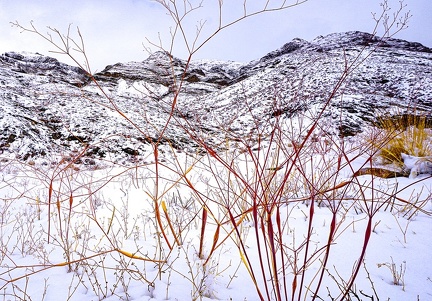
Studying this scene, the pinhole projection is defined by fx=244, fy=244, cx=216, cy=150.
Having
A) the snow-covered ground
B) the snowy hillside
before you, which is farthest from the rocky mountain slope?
the snow-covered ground

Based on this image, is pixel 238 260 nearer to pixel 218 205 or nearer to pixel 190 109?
pixel 218 205

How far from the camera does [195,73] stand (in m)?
25.2

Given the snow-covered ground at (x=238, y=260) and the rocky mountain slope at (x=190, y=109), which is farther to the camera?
the rocky mountain slope at (x=190, y=109)

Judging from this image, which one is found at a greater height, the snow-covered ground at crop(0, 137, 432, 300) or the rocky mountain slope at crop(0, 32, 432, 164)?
the rocky mountain slope at crop(0, 32, 432, 164)

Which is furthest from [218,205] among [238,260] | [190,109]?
[190,109]

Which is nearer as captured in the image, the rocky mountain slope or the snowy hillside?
the snowy hillside

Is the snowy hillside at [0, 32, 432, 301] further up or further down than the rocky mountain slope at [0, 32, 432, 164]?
further down

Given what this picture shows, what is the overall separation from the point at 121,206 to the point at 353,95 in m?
9.40

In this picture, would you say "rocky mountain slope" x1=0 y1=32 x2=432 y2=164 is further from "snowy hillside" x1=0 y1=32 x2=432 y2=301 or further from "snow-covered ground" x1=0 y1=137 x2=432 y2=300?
"snow-covered ground" x1=0 y1=137 x2=432 y2=300

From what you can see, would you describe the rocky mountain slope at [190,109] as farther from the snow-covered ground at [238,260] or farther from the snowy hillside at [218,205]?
the snow-covered ground at [238,260]

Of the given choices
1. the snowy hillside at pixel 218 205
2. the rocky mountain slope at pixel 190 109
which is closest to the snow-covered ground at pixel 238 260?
the snowy hillside at pixel 218 205

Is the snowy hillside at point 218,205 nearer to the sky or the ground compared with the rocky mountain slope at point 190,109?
nearer to the ground

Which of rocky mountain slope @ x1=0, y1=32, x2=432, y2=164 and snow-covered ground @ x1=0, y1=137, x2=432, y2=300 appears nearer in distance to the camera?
snow-covered ground @ x1=0, y1=137, x2=432, y2=300

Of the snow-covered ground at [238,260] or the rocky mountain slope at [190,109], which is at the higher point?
the rocky mountain slope at [190,109]
